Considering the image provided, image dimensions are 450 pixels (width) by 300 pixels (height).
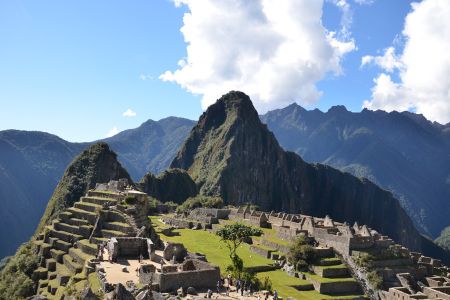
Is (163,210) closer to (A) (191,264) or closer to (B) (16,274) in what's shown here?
(B) (16,274)

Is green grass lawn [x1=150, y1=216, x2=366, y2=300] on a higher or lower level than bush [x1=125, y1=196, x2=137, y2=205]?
lower

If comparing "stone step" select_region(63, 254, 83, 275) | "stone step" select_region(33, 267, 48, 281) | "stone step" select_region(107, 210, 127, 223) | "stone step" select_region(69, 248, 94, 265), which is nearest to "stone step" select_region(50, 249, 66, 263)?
"stone step" select_region(63, 254, 83, 275)

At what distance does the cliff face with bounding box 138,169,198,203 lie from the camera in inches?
5664

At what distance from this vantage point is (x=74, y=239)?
47500mm

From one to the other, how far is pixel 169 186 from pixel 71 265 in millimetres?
111941

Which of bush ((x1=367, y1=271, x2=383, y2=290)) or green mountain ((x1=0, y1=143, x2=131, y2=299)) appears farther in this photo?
green mountain ((x1=0, y1=143, x2=131, y2=299))

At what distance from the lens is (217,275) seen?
95.6 ft

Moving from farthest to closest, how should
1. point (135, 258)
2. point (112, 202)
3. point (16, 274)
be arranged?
point (112, 202)
point (16, 274)
point (135, 258)

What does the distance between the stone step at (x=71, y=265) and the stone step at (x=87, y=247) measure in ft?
4.30

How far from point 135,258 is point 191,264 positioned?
6.22 m

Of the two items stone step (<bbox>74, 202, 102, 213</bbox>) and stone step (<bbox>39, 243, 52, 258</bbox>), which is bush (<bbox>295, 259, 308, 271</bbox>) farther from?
stone step (<bbox>39, 243, 52, 258</bbox>)

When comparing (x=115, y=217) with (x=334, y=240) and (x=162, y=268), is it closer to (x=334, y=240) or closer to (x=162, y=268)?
(x=162, y=268)

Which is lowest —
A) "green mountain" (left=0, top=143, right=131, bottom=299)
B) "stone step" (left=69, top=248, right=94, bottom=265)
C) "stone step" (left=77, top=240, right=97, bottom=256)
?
"stone step" (left=69, top=248, right=94, bottom=265)

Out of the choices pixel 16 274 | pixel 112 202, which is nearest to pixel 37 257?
pixel 16 274
